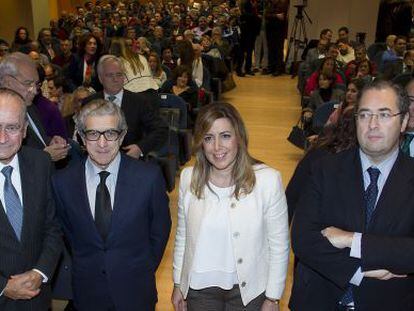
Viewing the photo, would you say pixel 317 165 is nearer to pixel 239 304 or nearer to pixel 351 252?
pixel 351 252

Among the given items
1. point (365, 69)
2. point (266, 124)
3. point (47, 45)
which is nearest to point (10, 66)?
point (266, 124)

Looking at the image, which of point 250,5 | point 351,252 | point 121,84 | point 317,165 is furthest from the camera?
point 250,5

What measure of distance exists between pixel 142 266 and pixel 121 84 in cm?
176

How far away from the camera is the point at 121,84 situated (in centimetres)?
351

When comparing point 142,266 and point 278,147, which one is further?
point 278,147

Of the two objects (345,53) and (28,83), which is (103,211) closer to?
(28,83)

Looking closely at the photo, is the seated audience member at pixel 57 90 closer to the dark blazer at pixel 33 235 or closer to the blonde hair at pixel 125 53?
the blonde hair at pixel 125 53

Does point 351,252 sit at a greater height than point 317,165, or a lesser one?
lesser

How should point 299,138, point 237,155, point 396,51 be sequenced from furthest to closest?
point 396,51, point 299,138, point 237,155

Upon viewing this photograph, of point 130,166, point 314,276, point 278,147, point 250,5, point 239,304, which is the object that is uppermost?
point 250,5

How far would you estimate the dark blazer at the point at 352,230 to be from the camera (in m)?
1.68

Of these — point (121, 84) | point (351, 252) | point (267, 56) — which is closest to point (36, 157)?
point (351, 252)

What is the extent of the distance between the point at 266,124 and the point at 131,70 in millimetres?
3091

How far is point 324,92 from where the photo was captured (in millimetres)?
6762
